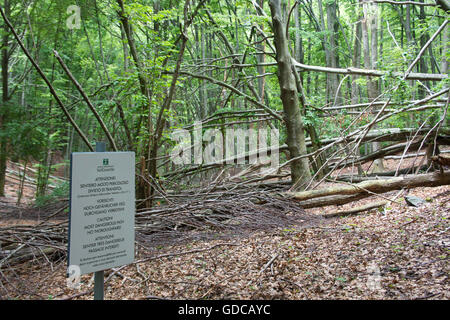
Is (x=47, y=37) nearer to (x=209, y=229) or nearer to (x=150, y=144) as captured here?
(x=150, y=144)

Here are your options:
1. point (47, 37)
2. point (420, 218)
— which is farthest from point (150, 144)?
point (47, 37)

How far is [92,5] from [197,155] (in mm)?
4625

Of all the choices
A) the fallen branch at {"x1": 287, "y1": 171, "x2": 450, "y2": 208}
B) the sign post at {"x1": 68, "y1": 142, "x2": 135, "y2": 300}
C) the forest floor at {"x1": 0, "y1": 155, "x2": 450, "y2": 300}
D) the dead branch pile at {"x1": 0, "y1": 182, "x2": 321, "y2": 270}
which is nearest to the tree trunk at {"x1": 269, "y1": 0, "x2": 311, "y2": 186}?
the fallen branch at {"x1": 287, "y1": 171, "x2": 450, "y2": 208}

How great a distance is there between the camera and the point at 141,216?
16.8ft

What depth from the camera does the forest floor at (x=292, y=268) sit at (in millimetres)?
3006

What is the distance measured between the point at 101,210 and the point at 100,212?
0.05 feet

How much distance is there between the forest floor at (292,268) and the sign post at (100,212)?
Result: 89 centimetres

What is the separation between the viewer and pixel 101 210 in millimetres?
2381

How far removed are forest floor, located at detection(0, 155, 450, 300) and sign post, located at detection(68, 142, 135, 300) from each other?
0.89m

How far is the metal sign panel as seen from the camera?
2.25m
